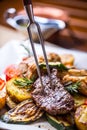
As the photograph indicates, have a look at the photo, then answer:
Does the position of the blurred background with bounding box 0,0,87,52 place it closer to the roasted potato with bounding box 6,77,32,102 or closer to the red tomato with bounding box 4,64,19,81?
the red tomato with bounding box 4,64,19,81

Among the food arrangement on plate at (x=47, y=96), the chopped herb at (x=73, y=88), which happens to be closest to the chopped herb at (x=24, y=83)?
the food arrangement on plate at (x=47, y=96)

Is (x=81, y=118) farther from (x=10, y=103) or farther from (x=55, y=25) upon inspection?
(x=55, y=25)

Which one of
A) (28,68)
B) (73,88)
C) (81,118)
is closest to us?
(81,118)

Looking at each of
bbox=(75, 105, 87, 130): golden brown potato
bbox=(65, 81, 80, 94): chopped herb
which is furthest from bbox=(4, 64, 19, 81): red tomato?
bbox=(75, 105, 87, 130): golden brown potato

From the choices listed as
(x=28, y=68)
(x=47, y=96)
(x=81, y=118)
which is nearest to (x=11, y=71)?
(x=28, y=68)

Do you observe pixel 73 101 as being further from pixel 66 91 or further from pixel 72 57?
pixel 72 57

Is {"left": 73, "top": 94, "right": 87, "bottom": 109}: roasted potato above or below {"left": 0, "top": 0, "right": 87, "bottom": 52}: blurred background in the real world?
below

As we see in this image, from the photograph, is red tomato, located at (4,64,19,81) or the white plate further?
the white plate

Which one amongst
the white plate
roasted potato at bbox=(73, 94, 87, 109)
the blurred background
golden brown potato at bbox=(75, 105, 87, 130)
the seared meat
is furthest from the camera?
the blurred background
